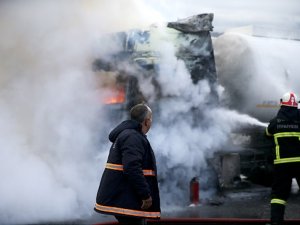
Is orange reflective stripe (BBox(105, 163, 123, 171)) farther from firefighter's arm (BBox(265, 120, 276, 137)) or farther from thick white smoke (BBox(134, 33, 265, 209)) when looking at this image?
thick white smoke (BBox(134, 33, 265, 209))

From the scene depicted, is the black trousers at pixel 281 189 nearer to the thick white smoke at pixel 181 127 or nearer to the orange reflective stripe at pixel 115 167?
the thick white smoke at pixel 181 127

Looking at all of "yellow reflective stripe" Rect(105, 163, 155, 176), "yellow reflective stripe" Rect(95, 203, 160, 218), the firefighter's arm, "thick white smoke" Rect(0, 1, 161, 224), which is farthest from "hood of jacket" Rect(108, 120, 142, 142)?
"thick white smoke" Rect(0, 1, 161, 224)

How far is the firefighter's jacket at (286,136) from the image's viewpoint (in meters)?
6.11

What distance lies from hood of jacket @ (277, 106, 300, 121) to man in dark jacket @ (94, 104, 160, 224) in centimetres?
232

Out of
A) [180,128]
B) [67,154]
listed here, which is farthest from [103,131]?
[180,128]

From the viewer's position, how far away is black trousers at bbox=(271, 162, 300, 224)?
19.9 ft

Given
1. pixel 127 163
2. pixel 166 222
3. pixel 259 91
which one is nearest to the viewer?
pixel 127 163

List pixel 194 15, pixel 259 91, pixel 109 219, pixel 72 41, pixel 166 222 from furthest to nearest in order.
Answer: pixel 259 91
pixel 194 15
pixel 72 41
pixel 109 219
pixel 166 222

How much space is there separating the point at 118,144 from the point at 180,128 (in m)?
3.72

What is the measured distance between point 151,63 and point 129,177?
3792mm

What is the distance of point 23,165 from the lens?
7113mm

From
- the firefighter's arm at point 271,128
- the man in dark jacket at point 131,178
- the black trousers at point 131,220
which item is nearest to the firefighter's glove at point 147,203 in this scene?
the man in dark jacket at point 131,178

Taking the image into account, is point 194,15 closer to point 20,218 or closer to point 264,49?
point 264,49

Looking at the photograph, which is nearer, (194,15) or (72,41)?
(72,41)
